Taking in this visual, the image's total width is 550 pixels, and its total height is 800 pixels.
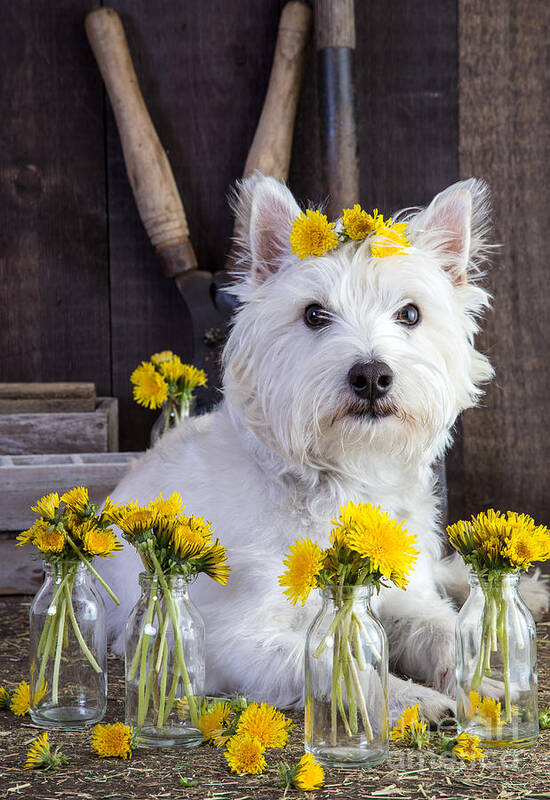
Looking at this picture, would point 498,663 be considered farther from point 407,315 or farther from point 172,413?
point 172,413

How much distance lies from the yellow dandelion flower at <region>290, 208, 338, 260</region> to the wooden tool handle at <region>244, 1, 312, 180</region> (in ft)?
4.71

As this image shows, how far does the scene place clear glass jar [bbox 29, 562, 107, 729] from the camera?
5.16ft

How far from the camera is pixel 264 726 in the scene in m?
1.40

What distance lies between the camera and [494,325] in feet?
10.6

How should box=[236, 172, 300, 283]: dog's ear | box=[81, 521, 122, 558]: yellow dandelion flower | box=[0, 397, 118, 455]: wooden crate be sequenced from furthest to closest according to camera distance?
1. box=[0, 397, 118, 455]: wooden crate
2. box=[236, 172, 300, 283]: dog's ear
3. box=[81, 521, 122, 558]: yellow dandelion flower

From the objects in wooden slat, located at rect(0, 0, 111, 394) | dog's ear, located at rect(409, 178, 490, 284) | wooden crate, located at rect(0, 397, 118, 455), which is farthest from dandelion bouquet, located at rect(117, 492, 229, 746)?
wooden slat, located at rect(0, 0, 111, 394)

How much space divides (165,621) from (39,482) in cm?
112

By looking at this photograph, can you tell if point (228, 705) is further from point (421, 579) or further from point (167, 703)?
point (421, 579)

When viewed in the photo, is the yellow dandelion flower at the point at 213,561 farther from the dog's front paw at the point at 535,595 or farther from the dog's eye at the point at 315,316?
the dog's front paw at the point at 535,595

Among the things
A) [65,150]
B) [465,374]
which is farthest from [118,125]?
[465,374]

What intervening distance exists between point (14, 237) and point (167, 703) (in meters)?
2.21

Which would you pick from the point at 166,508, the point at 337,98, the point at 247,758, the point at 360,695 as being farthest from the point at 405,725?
the point at 337,98

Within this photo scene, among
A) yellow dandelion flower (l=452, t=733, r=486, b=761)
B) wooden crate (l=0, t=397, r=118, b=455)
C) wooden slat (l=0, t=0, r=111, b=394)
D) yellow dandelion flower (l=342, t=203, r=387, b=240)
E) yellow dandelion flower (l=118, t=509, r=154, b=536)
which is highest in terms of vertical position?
wooden slat (l=0, t=0, r=111, b=394)

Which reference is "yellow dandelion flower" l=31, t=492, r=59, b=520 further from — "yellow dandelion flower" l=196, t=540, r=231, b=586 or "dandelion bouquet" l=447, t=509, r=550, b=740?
"dandelion bouquet" l=447, t=509, r=550, b=740
